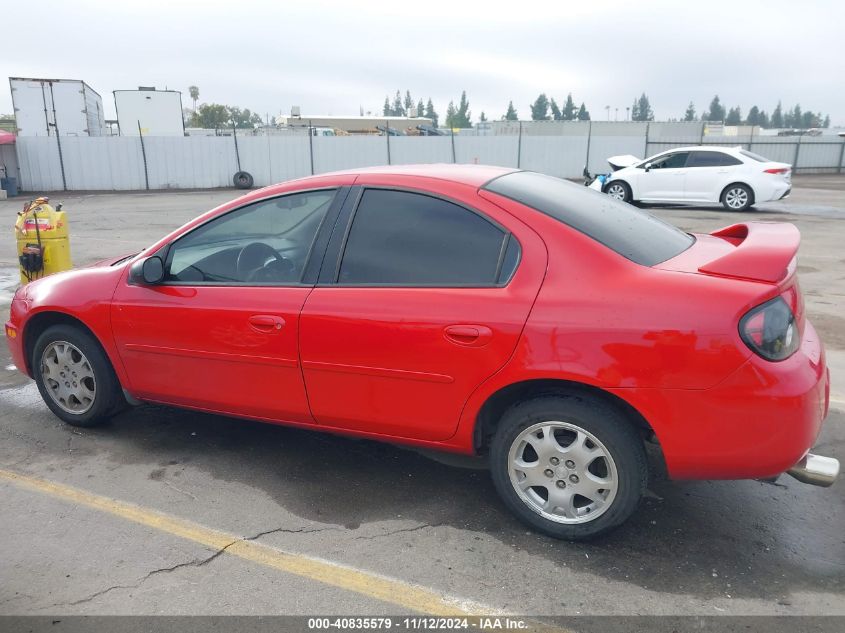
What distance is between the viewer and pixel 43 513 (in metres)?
3.41

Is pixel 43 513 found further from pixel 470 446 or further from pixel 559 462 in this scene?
pixel 559 462

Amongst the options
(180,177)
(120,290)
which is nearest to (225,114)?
(180,177)

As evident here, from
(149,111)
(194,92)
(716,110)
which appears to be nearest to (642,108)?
(716,110)

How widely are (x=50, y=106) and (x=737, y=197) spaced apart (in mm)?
24499

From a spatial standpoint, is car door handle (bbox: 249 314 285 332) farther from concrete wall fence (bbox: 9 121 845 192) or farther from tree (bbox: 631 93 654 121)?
tree (bbox: 631 93 654 121)

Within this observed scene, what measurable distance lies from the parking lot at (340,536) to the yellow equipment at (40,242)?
3720mm

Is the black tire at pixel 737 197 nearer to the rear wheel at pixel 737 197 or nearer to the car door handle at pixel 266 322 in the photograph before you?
the rear wheel at pixel 737 197

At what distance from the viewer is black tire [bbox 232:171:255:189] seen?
26594mm

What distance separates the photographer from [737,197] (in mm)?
16281

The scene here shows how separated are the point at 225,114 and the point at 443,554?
100 m

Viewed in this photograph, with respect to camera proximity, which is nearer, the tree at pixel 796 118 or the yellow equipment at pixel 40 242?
the yellow equipment at pixel 40 242

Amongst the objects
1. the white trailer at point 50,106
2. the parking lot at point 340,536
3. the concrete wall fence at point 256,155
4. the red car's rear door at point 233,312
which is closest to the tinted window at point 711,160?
the concrete wall fence at point 256,155

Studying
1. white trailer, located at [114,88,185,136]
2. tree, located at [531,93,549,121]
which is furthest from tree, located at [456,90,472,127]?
white trailer, located at [114,88,185,136]

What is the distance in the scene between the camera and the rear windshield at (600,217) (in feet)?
10.2
